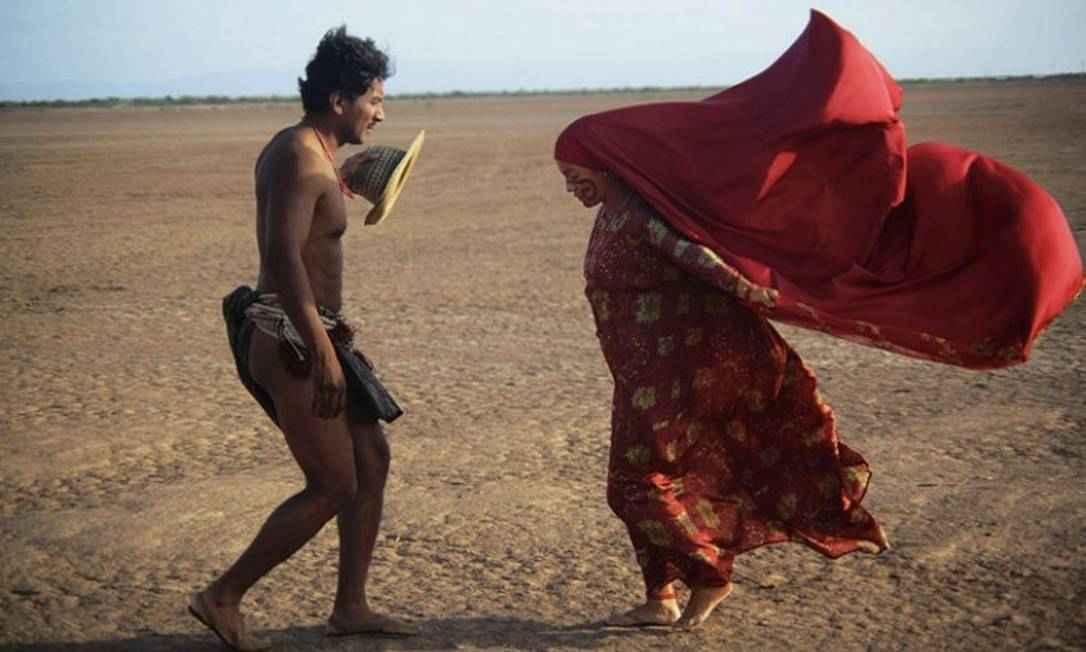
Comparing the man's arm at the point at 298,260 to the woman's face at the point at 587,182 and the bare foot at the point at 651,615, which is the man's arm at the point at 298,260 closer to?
the woman's face at the point at 587,182

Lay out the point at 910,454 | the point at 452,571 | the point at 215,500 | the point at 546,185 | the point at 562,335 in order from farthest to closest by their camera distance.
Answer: the point at 546,185
the point at 562,335
the point at 910,454
the point at 215,500
the point at 452,571

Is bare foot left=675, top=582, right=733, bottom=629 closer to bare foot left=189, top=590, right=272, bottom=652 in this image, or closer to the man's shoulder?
bare foot left=189, top=590, right=272, bottom=652

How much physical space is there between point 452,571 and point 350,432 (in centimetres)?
110

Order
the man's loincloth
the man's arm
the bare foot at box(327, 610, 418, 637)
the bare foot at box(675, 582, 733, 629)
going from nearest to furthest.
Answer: the man's arm < the man's loincloth < the bare foot at box(327, 610, 418, 637) < the bare foot at box(675, 582, 733, 629)

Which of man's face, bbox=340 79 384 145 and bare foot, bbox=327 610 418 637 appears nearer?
man's face, bbox=340 79 384 145

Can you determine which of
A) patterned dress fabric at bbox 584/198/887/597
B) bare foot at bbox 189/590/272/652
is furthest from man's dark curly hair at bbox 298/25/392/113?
bare foot at bbox 189/590/272/652

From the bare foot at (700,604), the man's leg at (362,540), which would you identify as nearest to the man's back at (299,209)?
the man's leg at (362,540)

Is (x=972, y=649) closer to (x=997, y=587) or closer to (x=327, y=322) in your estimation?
(x=997, y=587)

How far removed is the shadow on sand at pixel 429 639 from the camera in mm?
4852

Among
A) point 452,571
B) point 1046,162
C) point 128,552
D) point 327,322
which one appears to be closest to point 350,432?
point 327,322

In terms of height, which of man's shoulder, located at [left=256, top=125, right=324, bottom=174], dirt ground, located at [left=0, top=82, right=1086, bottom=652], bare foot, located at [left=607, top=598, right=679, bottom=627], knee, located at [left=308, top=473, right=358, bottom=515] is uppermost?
man's shoulder, located at [left=256, top=125, right=324, bottom=174]

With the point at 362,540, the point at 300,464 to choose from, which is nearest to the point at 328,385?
the point at 300,464

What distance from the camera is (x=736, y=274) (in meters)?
4.73

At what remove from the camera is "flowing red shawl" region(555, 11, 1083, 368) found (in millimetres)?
4730
